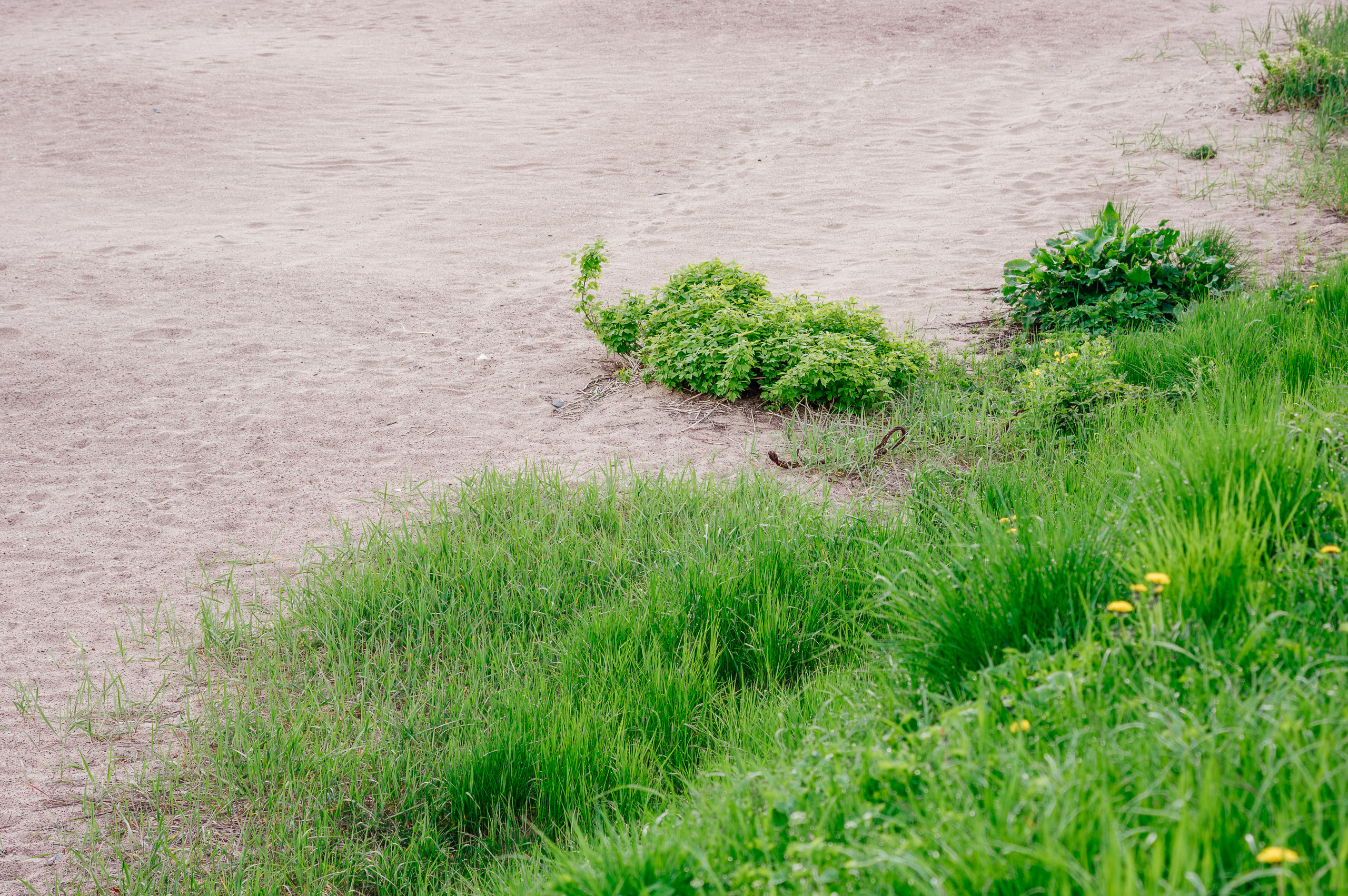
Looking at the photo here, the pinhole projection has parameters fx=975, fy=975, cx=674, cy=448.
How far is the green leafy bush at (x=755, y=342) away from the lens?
4422 millimetres

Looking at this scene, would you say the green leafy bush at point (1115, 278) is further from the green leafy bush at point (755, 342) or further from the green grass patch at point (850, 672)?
the green leafy bush at point (755, 342)

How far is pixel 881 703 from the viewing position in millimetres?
2082

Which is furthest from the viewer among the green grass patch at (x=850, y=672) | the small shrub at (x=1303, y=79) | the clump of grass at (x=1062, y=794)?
the small shrub at (x=1303, y=79)

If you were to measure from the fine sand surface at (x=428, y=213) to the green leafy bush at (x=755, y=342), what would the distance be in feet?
0.95

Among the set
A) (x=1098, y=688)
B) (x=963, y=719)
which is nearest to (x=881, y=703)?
(x=963, y=719)

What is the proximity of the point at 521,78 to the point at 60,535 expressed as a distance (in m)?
10.2

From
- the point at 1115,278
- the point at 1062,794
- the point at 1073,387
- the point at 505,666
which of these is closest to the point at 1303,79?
the point at 1115,278

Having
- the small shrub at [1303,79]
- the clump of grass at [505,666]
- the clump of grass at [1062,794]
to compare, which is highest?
the small shrub at [1303,79]

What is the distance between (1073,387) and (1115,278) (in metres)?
1.25

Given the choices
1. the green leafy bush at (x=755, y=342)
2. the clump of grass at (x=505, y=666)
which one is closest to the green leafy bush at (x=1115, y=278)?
the green leafy bush at (x=755, y=342)

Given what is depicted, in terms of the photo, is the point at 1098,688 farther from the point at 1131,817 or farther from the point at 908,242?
the point at 908,242

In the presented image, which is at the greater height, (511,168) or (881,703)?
(511,168)

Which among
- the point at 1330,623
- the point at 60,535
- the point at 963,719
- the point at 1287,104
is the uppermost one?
the point at 1287,104

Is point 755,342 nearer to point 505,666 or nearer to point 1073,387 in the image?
point 1073,387
